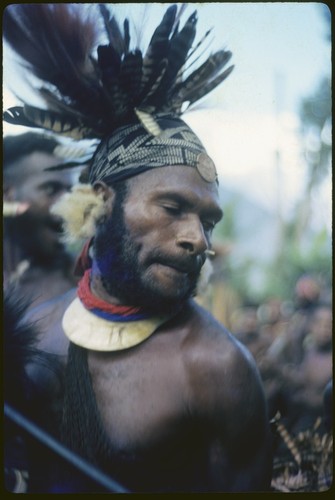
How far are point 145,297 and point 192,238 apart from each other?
298 mm

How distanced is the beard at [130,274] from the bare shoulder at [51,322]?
225mm

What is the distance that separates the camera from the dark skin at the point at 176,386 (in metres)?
2.61

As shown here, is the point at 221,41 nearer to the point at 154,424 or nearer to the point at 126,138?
the point at 126,138

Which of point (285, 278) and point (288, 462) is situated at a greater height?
point (285, 278)

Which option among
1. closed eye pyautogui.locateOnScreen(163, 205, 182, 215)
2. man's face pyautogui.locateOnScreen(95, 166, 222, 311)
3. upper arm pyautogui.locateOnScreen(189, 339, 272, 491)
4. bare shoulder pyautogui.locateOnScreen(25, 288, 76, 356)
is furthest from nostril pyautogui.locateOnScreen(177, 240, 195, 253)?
bare shoulder pyautogui.locateOnScreen(25, 288, 76, 356)

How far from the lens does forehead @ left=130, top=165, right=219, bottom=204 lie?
8.64 feet

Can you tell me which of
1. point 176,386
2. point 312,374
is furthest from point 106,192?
point 312,374

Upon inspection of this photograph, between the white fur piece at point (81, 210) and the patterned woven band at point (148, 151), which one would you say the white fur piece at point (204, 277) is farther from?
the white fur piece at point (81, 210)

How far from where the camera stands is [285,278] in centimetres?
283

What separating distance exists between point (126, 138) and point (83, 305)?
70 cm

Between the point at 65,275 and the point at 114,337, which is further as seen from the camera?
the point at 65,275

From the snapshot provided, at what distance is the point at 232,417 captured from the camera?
2.64 m

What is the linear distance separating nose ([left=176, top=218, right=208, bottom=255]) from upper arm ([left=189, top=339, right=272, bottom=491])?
15.4 inches

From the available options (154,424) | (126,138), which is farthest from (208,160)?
(154,424)
